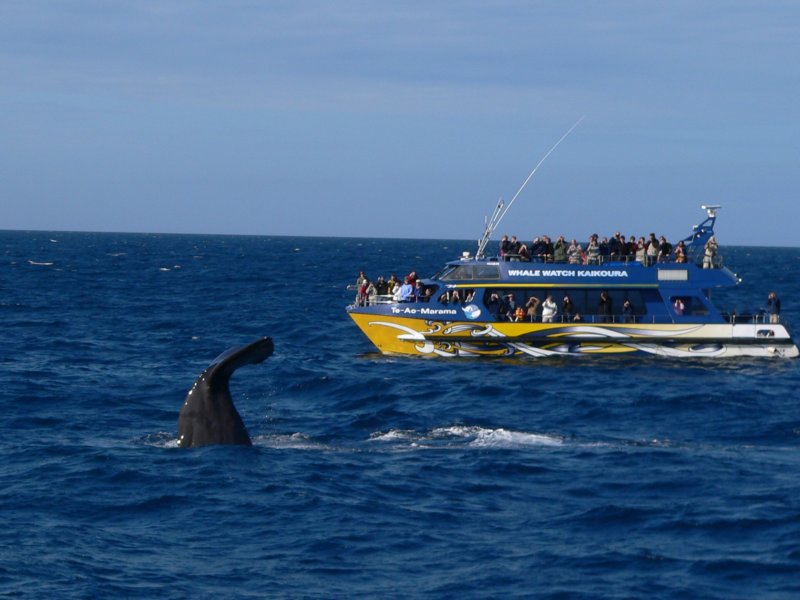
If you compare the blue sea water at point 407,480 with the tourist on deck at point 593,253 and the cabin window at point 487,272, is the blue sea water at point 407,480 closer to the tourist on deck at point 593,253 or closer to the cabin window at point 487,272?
the cabin window at point 487,272

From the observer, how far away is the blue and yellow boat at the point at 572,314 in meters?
40.2

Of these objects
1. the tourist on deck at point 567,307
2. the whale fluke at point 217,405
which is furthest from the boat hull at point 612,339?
the whale fluke at point 217,405

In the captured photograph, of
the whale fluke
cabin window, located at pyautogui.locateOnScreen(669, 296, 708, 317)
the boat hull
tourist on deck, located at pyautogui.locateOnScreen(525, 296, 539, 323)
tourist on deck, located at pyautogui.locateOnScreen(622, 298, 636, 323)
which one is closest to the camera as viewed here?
the whale fluke

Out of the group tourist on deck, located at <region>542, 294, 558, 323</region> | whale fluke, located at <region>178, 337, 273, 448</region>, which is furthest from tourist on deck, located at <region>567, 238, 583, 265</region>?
whale fluke, located at <region>178, 337, 273, 448</region>

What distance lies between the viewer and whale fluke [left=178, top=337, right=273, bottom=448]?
21.7 m

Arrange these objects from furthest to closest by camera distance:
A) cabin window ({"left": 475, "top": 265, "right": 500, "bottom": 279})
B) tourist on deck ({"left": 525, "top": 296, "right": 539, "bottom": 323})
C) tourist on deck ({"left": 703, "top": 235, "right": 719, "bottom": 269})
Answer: tourist on deck ({"left": 703, "top": 235, "right": 719, "bottom": 269})
cabin window ({"left": 475, "top": 265, "right": 500, "bottom": 279})
tourist on deck ({"left": 525, "top": 296, "right": 539, "bottom": 323})

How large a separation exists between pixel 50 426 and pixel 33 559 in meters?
10.5

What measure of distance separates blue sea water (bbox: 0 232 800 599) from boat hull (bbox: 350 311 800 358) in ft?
2.69

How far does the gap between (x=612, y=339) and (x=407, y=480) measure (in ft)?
64.6

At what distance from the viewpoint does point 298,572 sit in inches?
662

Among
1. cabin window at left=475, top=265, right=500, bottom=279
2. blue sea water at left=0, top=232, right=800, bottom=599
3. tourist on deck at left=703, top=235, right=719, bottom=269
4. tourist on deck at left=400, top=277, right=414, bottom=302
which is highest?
tourist on deck at left=703, top=235, right=719, bottom=269

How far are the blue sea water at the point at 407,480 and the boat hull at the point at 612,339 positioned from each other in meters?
0.82

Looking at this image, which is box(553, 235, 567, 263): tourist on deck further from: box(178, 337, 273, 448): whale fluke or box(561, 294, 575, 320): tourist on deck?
box(178, 337, 273, 448): whale fluke

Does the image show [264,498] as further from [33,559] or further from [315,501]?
[33,559]
